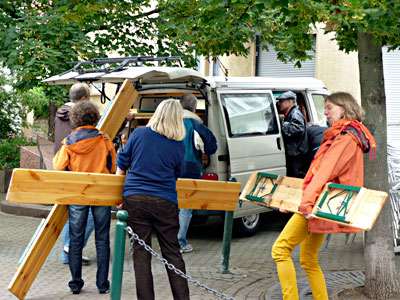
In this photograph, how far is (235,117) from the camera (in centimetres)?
880

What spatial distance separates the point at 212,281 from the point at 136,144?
2.21 m

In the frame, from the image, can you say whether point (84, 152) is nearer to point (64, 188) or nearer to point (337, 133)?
point (64, 188)

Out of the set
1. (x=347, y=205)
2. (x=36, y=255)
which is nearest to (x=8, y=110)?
(x=36, y=255)

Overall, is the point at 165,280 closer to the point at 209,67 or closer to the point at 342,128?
the point at 342,128

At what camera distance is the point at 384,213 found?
20.4 feet

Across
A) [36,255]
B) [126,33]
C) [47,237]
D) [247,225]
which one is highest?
[126,33]

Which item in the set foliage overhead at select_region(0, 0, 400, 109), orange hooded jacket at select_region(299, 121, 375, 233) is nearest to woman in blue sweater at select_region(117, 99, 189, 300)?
orange hooded jacket at select_region(299, 121, 375, 233)

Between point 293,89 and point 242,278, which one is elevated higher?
point 293,89

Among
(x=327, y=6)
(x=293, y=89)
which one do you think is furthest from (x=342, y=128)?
(x=293, y=89)

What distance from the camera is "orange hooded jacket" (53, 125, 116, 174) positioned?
20.4 feet

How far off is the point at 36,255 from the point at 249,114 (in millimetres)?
3913

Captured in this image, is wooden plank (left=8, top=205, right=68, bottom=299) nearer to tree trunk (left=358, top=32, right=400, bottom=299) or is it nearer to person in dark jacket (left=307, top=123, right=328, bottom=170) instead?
tree trunk (left=358, top=32, right=400, bottom=299)

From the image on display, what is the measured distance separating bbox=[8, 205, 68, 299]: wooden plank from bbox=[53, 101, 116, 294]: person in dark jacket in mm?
191

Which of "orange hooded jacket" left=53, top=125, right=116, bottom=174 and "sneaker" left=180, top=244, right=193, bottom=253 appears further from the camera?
"sneaker" left=180, top=244, right=193, bottom=253
